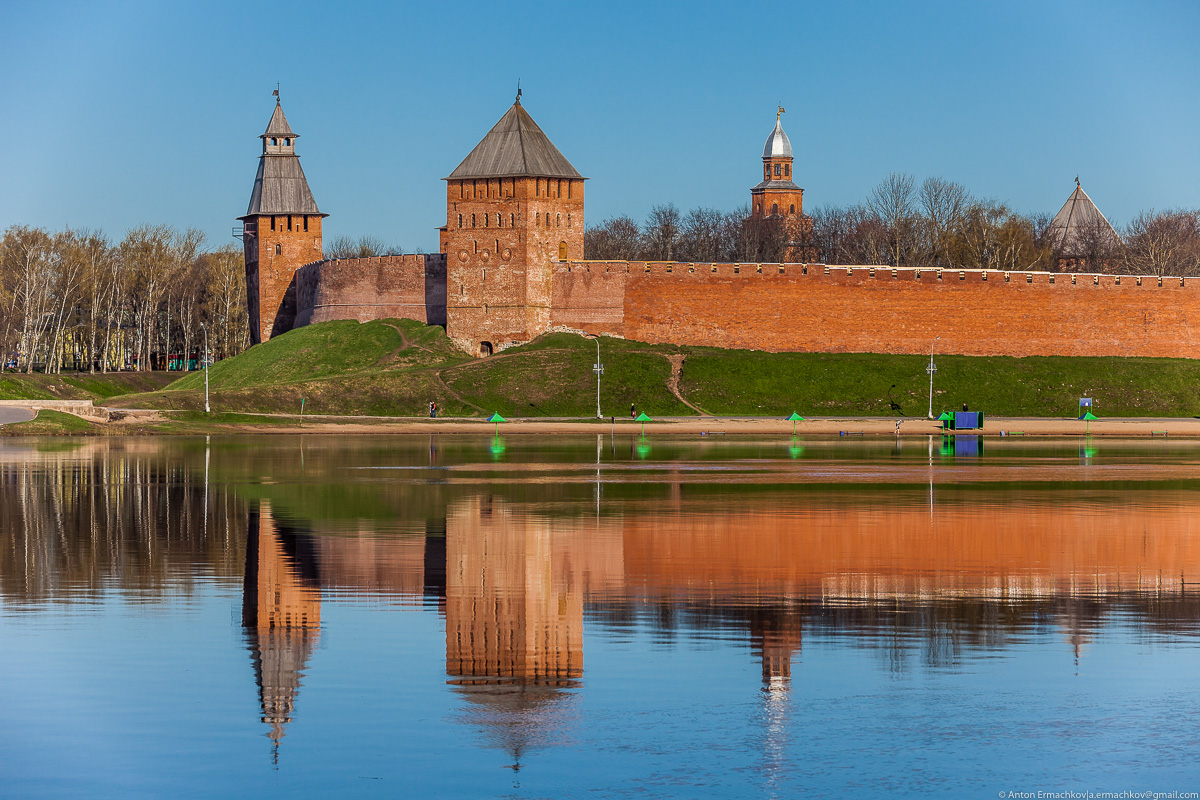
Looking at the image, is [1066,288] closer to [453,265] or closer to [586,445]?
[453,265]

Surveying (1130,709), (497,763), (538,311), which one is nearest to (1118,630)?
(1130,709)

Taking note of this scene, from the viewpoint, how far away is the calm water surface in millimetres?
7871

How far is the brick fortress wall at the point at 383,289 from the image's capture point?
66.1 metres

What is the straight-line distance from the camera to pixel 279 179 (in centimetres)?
7244

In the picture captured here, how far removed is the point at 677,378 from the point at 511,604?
45482 millimetres

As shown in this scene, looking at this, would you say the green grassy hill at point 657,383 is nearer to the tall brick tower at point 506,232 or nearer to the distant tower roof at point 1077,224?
the tall brick tower at point 506,232

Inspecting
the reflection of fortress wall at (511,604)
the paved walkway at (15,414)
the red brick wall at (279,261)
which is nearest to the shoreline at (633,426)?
the paved walkway at (15,414)

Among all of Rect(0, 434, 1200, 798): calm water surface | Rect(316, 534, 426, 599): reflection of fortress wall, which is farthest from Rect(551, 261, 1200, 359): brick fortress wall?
Rect(316, 534, 426, 599): reflection of fortress wall

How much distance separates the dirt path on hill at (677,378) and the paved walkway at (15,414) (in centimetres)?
2384

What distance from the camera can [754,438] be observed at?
45.4 metres

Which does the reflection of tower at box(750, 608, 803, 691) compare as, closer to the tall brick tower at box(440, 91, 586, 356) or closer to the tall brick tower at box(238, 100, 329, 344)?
the tall brick tower at box(440, 91, 586, 356)

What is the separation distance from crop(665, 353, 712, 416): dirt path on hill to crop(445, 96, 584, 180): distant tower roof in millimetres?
9498

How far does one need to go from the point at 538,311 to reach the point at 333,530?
146ft

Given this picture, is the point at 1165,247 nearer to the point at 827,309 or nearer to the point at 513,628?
the point at 827,309
